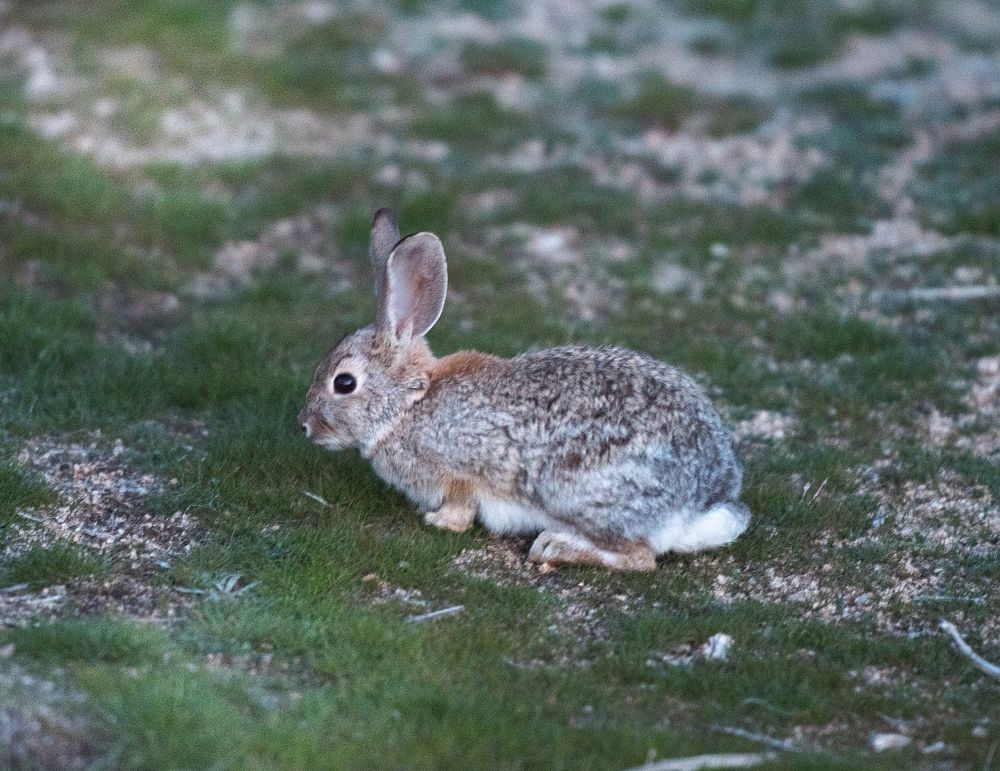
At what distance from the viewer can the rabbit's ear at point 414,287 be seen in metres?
6.35

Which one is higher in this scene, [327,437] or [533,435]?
[533,435]

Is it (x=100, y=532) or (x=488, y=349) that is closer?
(x=100, y=532)

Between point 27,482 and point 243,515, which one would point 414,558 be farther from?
point 27,482

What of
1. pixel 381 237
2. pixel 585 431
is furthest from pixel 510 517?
pixel 381 237

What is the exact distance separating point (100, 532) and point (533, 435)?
1.87m

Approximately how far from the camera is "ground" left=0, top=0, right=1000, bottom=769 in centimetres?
495

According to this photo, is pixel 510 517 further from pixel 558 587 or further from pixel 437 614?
pixel 437 614

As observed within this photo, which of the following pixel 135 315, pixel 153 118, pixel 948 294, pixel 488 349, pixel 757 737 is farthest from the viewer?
pixel 153 118

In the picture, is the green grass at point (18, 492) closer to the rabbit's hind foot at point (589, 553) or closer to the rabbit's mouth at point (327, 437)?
the rabbit's mouth at point (327, 437)

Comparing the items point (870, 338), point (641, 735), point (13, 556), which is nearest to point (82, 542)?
point (13, 556)

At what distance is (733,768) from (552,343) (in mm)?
4124

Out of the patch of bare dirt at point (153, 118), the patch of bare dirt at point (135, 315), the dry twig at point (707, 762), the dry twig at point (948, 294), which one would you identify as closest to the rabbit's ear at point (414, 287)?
the patch of bare dirt at point (135, 315)

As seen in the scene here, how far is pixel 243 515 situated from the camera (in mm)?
6289

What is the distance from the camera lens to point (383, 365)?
6512 millimetres
